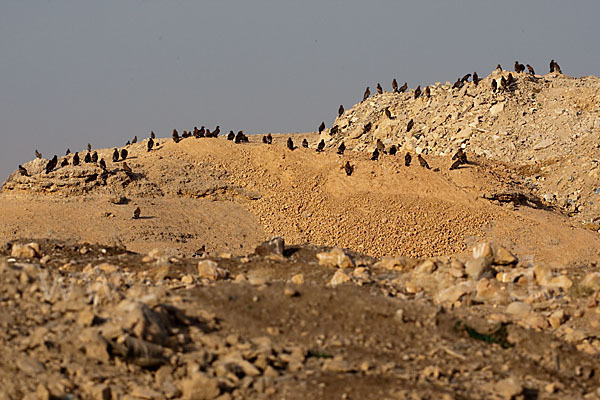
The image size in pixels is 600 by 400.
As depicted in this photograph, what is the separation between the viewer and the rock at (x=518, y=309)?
424 inches

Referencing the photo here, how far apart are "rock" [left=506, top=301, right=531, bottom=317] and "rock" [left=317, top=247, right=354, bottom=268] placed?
8.30 ft

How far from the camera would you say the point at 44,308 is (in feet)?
30.6

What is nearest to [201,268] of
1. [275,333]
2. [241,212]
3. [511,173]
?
[275,333]

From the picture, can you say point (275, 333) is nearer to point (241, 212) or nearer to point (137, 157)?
point (241, 212)

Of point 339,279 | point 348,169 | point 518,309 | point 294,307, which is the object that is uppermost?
point 348,169

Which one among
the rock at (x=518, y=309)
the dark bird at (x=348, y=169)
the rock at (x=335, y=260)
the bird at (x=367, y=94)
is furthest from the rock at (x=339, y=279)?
the bird at (x=367, y=94)

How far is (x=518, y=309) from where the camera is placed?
425 inches

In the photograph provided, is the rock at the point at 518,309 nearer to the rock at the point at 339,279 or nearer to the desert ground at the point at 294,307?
the desert ground at the point at 294,307

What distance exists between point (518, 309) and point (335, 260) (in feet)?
9.47

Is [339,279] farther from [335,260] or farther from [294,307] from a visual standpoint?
[294,307]

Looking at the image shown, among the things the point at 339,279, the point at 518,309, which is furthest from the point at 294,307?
the point at 518,309

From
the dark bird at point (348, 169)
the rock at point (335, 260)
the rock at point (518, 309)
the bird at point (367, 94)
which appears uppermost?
the bird at point (367, 94)

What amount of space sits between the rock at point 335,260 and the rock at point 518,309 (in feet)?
8.30

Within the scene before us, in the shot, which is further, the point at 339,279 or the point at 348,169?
the point at 348,169
